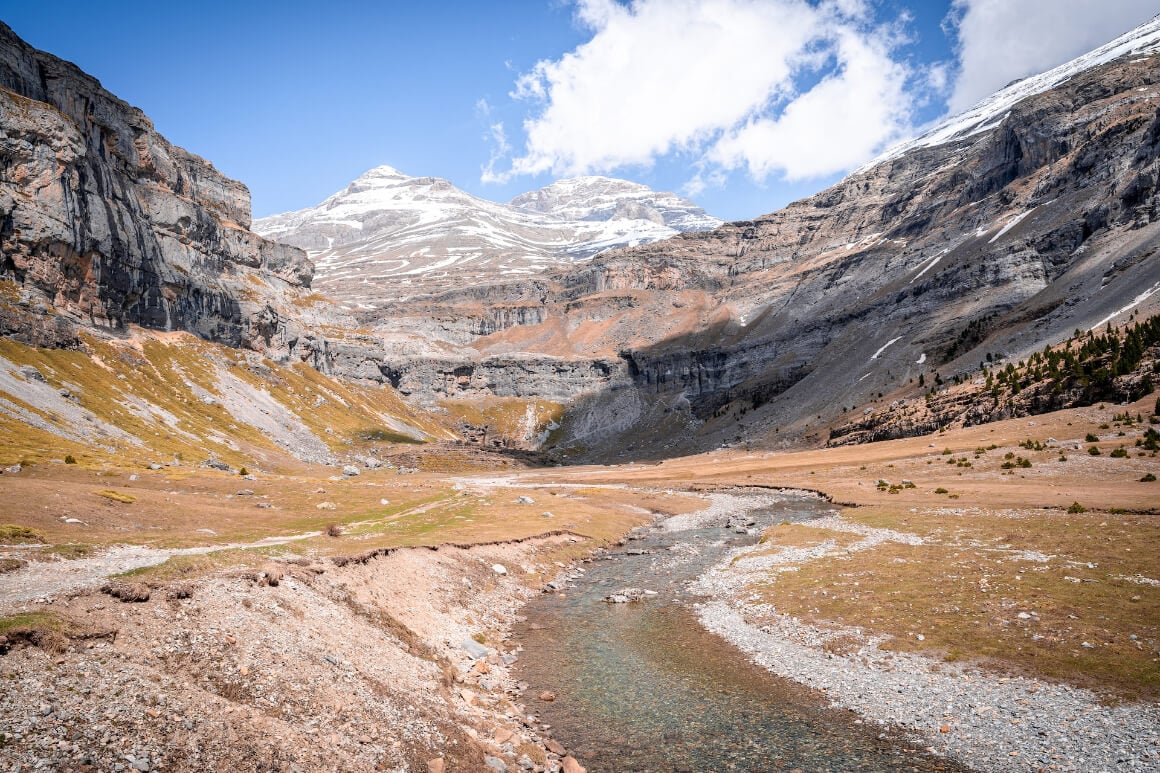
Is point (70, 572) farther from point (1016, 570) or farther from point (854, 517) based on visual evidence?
point (854, 517)

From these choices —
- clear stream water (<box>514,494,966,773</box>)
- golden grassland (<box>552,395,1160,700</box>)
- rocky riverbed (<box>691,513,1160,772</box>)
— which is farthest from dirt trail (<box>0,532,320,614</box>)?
golden grassland (<box>552,395,1160,700</box>)

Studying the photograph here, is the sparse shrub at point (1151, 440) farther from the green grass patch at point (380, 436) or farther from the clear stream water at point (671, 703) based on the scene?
the green grass patch at point (380, 436)

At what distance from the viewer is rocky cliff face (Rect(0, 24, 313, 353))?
117m

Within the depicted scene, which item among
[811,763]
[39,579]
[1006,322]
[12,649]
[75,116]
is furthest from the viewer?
[75,116]

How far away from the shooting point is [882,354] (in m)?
175

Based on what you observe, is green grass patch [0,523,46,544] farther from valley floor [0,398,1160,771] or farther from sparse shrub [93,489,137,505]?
sparse shrub [93,489,137,505]

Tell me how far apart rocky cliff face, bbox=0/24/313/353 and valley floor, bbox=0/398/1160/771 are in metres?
97.2

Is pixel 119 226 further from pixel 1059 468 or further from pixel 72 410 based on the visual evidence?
pixel 1059 468

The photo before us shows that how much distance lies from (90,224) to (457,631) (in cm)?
15999

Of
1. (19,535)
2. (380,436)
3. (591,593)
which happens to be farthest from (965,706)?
(380,436)

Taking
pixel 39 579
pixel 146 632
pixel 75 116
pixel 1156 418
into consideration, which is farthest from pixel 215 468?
pixel 75 116

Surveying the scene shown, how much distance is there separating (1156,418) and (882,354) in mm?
113342

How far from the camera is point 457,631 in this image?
28406 mm

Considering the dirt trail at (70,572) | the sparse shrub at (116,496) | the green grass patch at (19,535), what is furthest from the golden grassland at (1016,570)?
the sparse shrub at (116,496)
